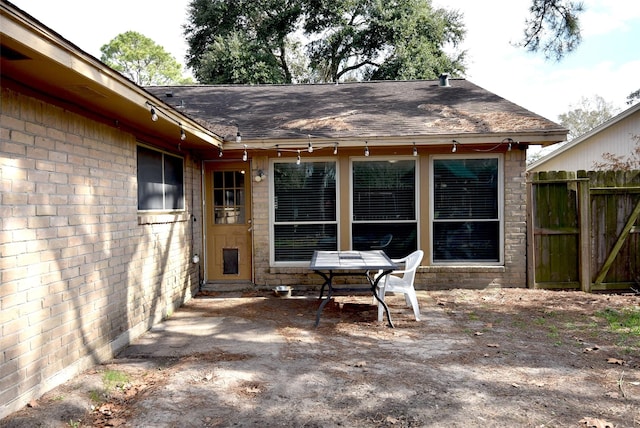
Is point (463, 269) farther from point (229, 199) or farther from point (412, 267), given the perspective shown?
point (229, 199)

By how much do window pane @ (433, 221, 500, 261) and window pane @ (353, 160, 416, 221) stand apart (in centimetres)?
61

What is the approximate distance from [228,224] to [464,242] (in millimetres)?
4202

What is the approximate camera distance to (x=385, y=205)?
7551 mm

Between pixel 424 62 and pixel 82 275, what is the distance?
63.6 feet

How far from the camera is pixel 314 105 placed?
8.92 m

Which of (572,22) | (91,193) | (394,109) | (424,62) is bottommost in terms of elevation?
(91,193)

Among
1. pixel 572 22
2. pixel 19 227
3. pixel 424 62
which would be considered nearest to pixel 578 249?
pixel 572 22

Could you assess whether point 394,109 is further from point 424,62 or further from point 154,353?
point 424,62

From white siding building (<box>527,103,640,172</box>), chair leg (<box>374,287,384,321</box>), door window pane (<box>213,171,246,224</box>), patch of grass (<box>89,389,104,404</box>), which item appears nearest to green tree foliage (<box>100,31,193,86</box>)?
door window pane (<box>213,171,246,224</box>)

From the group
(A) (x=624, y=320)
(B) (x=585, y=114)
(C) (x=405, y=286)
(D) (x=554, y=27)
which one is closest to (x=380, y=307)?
(C) (x=405, y=286)

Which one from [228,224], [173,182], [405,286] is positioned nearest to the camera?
[405,286]

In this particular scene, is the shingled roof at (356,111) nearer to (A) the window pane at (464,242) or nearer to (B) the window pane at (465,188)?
(B) the window pane at (465,188)

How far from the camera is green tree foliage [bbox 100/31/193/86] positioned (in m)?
32.5

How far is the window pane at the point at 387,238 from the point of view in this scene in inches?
297
